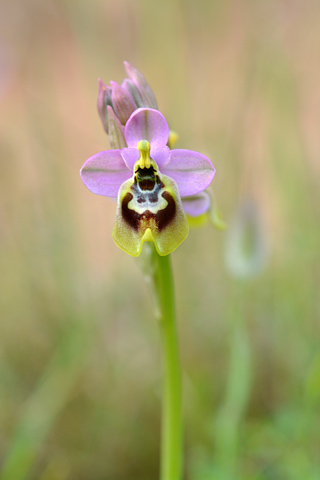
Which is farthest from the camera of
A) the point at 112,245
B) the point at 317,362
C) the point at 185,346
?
the point at 112,245

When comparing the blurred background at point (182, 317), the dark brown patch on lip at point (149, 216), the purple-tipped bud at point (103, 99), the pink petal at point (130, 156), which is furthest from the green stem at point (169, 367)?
the blurred background at point (182, 317)

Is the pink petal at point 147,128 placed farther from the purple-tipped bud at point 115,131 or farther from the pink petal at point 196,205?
the pink petal at point 196,205

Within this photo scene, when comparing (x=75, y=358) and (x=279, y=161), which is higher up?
(x=279, y=161)

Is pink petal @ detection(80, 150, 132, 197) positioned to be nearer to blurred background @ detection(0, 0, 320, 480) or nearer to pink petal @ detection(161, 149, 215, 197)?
pink petal @ detection(161, 149, 215, 197)

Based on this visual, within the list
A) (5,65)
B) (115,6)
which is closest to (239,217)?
(5,65)

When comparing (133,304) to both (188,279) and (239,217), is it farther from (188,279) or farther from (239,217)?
(239,217)
